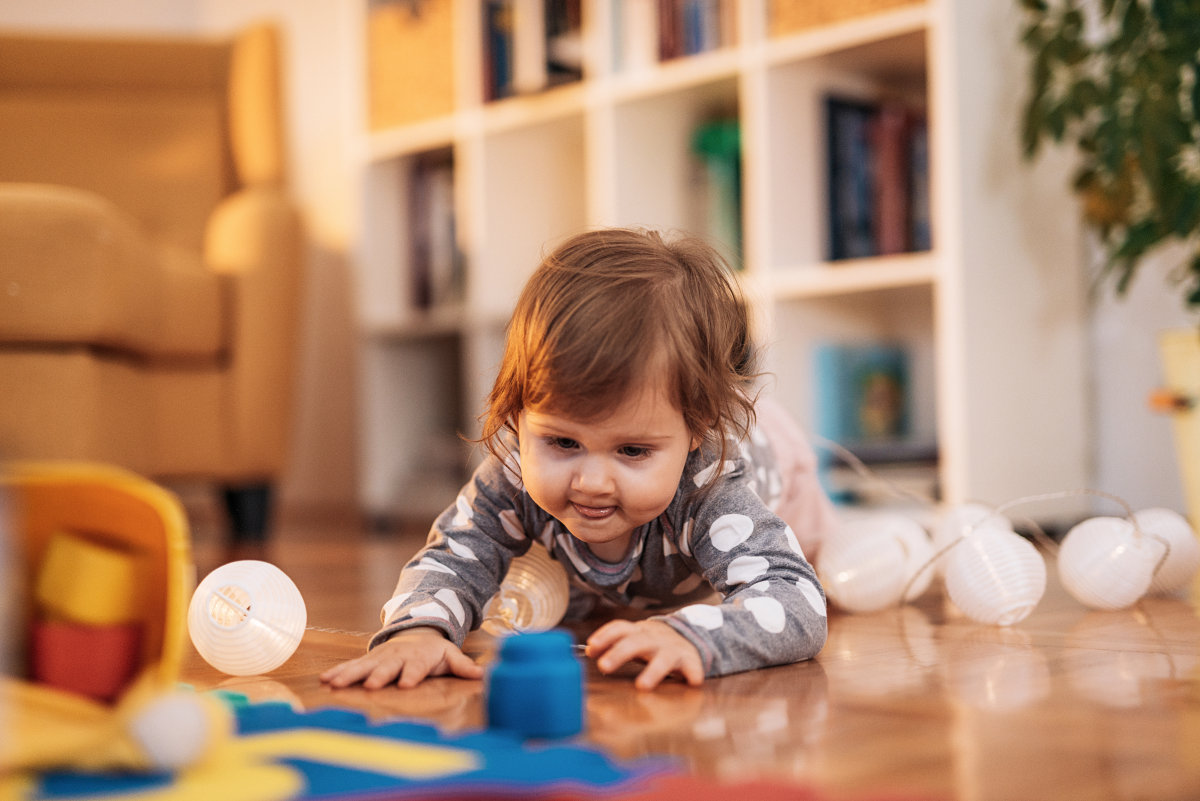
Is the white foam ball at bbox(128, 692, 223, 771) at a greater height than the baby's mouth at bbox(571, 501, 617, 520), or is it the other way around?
the baby's mouth at bbox(571, 501, 617, 520)

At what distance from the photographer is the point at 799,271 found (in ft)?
5.81

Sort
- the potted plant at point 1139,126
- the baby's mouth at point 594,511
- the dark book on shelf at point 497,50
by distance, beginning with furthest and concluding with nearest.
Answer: the dark book on shelf at point 497,50, the potted plant at point 1139,126, the baby's mouth at point 594,511

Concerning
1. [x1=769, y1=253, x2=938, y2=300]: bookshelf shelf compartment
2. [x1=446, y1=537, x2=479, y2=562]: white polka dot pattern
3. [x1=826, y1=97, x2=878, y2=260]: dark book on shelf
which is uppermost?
[x1=826, y1=97, x2=878, y2=260]: dark book on shelf

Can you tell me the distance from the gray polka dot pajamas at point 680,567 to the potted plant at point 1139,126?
0.68 metres

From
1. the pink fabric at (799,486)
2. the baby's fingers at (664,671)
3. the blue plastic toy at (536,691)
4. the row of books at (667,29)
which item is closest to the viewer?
the blue plastic toy at (536,691)

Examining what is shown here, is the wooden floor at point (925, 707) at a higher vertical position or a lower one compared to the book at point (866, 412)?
lower

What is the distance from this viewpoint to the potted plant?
136 cm

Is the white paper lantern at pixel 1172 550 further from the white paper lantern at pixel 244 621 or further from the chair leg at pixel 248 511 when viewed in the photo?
the chair leg at pixel 248 511

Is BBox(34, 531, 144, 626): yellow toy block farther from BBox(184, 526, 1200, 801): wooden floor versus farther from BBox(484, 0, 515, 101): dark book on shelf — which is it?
BBox(484, 0, 515, 101): dark book on shelf

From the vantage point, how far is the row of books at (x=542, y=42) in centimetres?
209

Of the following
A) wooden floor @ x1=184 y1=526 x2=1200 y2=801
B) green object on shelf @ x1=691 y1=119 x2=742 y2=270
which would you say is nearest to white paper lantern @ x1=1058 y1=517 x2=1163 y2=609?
wooden floor @ x1=184 y1=526 x2=1200 y2=801

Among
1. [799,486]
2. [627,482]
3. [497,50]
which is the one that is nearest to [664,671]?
[627,482]

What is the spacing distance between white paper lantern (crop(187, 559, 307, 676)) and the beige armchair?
0.69 metres

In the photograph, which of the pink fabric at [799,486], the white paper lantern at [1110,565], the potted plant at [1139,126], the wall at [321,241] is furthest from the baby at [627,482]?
the wall at [321,241]
